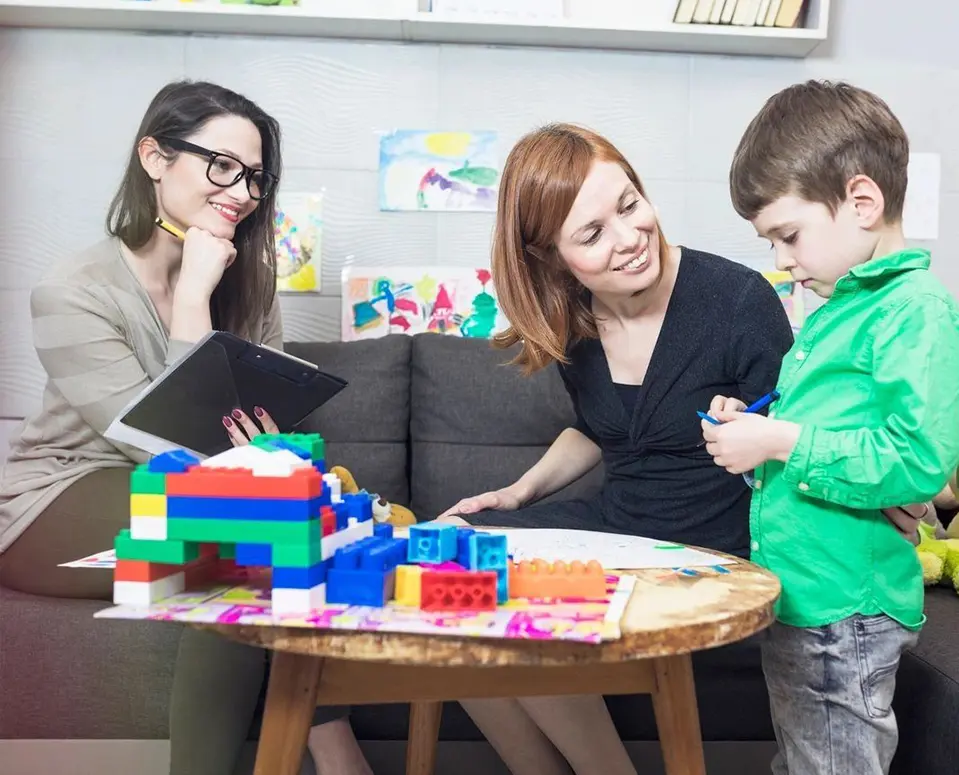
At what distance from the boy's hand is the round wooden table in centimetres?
12

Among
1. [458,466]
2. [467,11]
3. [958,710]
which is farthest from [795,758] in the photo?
[467,11]

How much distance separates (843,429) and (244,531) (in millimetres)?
618

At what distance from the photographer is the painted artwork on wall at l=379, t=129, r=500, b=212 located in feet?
7.23

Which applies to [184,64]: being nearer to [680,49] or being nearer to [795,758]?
[680,49]

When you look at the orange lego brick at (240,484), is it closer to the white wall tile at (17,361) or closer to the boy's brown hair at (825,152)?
the boy's brown hair at (825,152)

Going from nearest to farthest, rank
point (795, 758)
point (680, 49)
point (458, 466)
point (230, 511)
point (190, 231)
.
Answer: point (230, 511) → point (795, 758) → point (190, 231) → point (458, 466) → point (680, 49)

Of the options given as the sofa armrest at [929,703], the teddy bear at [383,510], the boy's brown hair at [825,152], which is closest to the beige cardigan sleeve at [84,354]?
the teddy bear at [383,510]

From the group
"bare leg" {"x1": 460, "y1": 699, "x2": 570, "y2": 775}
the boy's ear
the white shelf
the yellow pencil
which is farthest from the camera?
the white shelf

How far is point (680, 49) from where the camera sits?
7.24ft

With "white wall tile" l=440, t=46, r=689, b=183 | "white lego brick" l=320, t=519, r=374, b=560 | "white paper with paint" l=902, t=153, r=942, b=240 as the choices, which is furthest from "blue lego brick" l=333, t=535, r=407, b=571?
"white paper with paint" l=902, t=153, r=942, b=240

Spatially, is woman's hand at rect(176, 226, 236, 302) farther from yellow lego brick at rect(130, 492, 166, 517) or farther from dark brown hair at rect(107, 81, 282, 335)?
yellow lego brick at rect(130, 492, 166, 517)

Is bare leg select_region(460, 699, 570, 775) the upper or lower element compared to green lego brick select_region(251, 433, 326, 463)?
lower

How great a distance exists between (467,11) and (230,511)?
1.62 meters

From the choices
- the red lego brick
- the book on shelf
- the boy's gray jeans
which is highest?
the book on shelf
